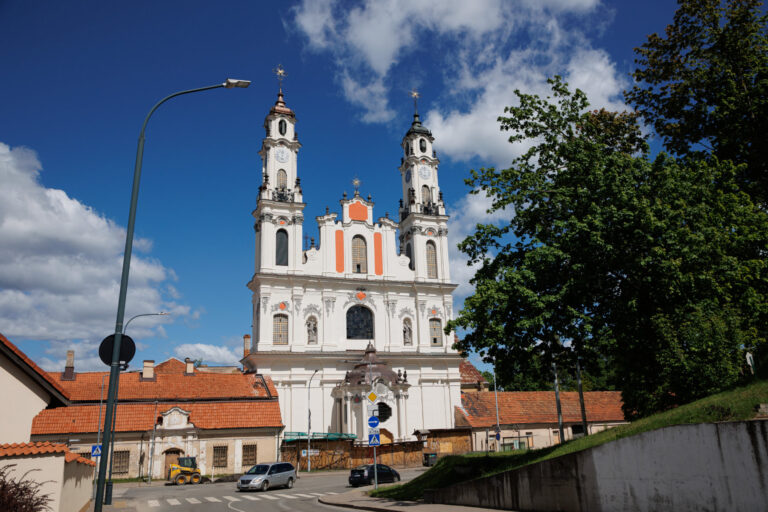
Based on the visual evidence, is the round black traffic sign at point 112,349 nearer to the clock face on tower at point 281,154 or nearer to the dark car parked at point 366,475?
the dark car parked at point 366,475

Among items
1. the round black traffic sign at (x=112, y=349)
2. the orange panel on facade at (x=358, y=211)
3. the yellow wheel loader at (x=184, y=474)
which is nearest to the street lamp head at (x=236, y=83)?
the round black traffic sign at (x=112, y=349)

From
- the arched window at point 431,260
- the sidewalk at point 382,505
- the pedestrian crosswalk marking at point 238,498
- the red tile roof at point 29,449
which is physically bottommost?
the pedestrian crosswalk marking at point 238,498

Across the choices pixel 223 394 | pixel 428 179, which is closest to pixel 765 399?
pixel 223 394

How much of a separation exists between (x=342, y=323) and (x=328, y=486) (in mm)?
25430

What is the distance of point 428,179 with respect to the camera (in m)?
64.1

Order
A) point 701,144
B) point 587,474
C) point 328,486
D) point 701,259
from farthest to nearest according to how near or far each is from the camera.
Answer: point 328,486 → point 701,144 → point 701,259 → point 587,474

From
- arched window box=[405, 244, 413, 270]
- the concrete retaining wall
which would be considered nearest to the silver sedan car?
the concrete retaining wall

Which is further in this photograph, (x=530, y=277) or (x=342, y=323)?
(x=342, y=323)

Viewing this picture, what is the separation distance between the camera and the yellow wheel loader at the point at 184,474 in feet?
123

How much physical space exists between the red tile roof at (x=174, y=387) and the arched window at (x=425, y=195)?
24.8m

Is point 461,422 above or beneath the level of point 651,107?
beneath

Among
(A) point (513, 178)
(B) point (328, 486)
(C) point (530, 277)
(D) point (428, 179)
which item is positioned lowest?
(B) point (328, 486)

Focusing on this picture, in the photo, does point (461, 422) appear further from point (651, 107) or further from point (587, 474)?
point (587, 474)

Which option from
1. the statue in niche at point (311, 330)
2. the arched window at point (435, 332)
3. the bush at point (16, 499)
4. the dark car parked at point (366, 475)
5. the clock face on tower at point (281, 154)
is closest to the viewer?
the bush at point (16, 499)
